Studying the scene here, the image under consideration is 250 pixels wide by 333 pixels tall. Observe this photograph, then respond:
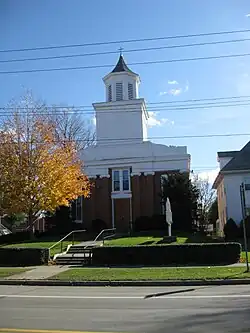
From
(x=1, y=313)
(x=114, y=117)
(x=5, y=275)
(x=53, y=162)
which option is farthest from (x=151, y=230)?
(x=1, y=313)

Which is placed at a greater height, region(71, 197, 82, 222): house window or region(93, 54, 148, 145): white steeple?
region(93, 54, 148, 145): white steeple

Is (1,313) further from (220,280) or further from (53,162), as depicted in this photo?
(53,162)

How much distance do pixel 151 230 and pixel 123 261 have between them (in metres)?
16.9

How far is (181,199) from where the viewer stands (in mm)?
38688

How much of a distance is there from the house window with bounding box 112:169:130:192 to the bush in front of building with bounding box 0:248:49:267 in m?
20.3

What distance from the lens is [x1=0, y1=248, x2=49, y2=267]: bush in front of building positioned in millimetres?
23734

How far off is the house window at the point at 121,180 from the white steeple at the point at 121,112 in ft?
Answer: 11.7

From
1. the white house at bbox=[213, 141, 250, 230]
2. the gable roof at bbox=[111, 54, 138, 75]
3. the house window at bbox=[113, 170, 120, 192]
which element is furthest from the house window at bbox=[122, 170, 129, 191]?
the gable roof at bbox=[111, 54, 138, 75]

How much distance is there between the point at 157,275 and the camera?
17.4 meters

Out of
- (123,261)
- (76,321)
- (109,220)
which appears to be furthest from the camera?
(109,220)

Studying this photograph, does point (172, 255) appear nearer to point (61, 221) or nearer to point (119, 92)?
point (61, 221)

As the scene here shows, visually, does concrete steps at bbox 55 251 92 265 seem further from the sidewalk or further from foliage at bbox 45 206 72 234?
foliage at bbox 45 206 72 234

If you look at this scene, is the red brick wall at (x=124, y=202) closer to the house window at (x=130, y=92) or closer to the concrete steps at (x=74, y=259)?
the house window at (x=130, y=92)

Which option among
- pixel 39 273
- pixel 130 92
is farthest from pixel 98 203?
pixel 39 273
